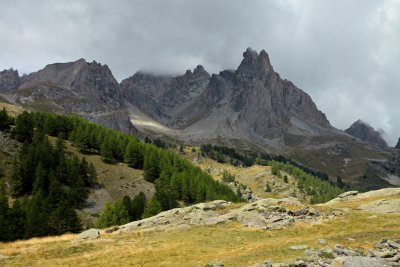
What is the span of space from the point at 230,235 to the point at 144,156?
11456 cm

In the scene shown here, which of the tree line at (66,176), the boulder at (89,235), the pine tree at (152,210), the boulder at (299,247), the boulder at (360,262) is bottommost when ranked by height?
the boulder at (299,247)

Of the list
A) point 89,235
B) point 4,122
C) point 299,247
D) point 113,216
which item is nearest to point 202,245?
point 299,247

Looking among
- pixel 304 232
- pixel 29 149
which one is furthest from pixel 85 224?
pixel 304 232

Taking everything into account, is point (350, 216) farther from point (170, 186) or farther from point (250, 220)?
point (170, 186)

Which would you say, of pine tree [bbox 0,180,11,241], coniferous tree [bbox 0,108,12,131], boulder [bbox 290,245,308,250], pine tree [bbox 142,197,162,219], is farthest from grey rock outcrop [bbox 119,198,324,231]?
coniferous tree [bbox 0,108,12,131]

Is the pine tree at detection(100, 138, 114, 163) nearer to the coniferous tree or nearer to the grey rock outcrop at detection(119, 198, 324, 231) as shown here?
the coniferous tree

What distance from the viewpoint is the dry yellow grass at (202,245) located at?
1491 inches

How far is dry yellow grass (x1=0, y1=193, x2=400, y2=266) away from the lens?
124 ft

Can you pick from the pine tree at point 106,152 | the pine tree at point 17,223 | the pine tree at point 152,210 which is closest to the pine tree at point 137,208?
the pine tree at point 152,210

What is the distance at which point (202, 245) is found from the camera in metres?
45.4

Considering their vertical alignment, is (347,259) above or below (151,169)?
below

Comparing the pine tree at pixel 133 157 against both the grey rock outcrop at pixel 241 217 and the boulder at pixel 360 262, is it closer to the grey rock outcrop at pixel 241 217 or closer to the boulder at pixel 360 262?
the grey rock outcrop at pixel 241 217

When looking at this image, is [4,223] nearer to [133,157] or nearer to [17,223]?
[17,223]

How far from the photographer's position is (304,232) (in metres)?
51.3
